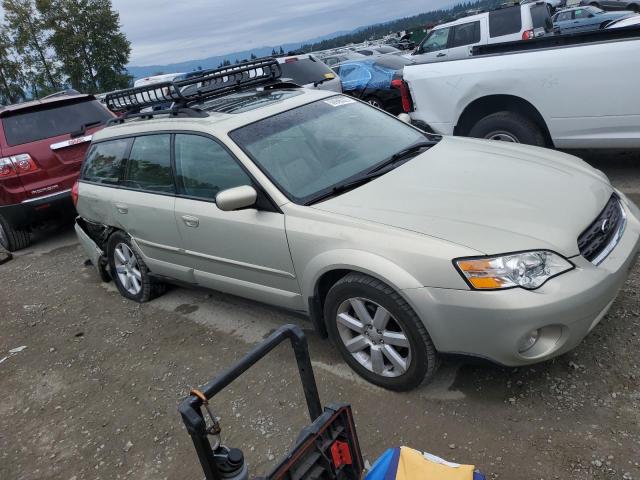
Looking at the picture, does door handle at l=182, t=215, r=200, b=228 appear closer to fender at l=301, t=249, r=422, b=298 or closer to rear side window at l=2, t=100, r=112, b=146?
fender at l=301, t=249, r=422, b=298

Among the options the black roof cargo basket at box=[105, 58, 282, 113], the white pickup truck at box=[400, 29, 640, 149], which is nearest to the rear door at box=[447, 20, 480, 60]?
the white pickup truck at box=[400, 29, 640, 149]

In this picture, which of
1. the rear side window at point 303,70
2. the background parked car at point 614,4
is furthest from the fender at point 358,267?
the background parked car at point 614,4

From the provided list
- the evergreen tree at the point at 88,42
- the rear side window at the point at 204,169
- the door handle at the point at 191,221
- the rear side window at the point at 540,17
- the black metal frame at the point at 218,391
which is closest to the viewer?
the black metal frame at the point at 218,391

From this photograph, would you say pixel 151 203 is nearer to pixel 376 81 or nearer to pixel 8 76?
pixel 376 81

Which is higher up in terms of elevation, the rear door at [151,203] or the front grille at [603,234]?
the rear door at [151,203]

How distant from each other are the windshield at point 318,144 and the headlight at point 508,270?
108 cm

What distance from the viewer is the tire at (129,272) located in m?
4.68

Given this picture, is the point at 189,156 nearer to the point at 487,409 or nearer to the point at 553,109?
the point at 487,409

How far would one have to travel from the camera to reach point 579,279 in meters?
2.47

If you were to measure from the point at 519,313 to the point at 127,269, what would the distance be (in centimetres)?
366

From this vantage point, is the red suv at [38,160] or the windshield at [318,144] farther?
the red suv at [38,160]

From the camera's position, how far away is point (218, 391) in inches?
65.8

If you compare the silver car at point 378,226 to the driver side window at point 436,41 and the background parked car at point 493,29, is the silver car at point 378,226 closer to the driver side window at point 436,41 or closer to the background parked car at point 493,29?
the background parked car at point 493,29

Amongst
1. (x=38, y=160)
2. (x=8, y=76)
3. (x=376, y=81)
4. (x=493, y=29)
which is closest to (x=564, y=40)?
(x=376, y=81)
